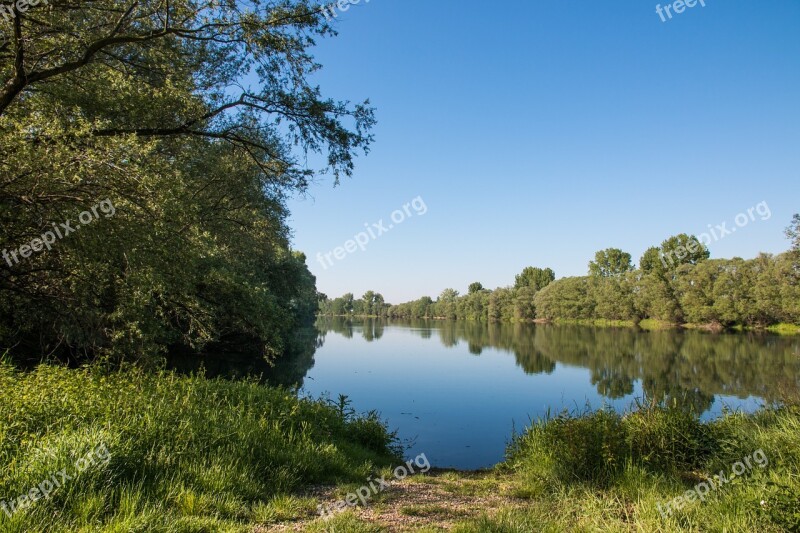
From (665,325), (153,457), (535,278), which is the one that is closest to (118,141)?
(153,457)

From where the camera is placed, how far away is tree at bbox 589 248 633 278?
10212 cm

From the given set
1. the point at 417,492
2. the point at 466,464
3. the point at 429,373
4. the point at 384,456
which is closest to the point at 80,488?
the point at 417,492

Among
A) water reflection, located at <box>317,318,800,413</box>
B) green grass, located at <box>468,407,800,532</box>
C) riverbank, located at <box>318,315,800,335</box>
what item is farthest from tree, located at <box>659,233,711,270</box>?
green grass, located at <box>468,407,800,532</box>

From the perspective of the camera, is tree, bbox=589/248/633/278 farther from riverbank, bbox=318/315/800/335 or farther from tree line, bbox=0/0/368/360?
tree line, bbox=0/0/368/360

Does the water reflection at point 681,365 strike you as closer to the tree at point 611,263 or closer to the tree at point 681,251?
the tree at point 681,251

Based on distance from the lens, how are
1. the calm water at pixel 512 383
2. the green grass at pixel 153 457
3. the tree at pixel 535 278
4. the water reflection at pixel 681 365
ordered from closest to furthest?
the green grass at pixel 153 457, the calm water at pixel 512 383, the water reflection at pixel 681 365, the tree at pixel 535 278

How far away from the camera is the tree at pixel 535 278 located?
4920 inches

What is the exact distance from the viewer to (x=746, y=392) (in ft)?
67.2

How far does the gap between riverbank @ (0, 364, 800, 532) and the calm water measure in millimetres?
2538

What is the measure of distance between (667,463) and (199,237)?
9433 millimetres

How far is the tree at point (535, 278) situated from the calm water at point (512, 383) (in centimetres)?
8286

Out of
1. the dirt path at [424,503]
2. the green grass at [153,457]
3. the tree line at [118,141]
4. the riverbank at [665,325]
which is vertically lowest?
the riverbank at [665,325]

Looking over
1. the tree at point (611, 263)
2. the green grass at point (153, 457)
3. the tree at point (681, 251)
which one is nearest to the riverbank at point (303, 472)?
the green grass at point (153, 457)

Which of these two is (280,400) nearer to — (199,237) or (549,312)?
(199,237)
